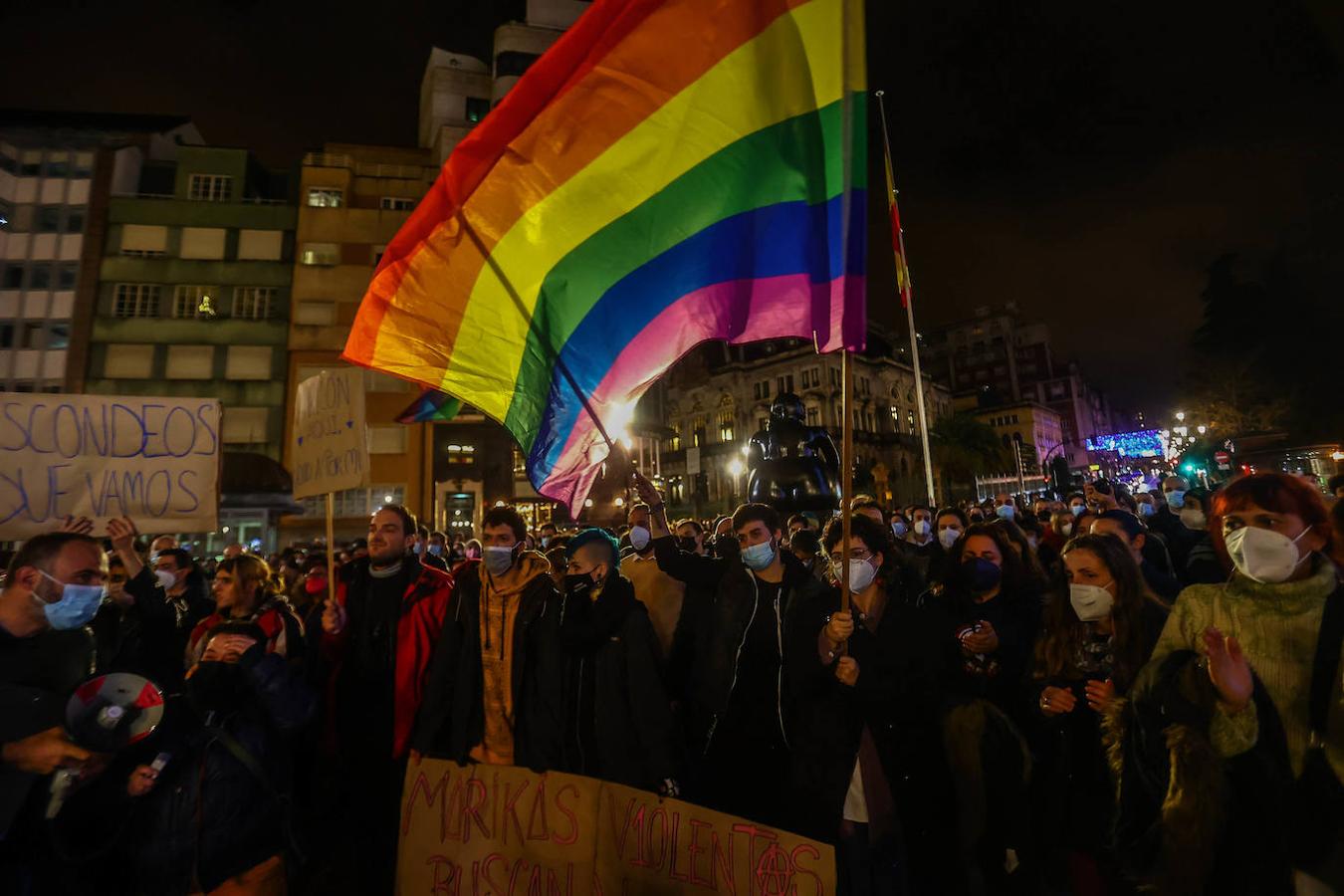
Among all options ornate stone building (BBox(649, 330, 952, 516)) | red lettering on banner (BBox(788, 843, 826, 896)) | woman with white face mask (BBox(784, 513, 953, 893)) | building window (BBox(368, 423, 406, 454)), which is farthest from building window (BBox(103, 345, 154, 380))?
red lettering on banner (BBox(788, 843, 826, 896))

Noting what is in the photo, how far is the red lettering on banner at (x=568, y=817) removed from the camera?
3.42 metres

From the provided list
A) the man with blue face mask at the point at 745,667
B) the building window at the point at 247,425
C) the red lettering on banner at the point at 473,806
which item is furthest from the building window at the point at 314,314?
the red lettering on banner at the point at 473,806

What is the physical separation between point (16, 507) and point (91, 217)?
131 feet

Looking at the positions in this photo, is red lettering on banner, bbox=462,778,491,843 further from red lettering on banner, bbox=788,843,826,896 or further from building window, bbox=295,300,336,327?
building window, bbox=295,300,336,327

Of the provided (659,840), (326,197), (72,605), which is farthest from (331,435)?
(326,197)

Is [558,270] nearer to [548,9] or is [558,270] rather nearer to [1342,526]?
[1342,526]

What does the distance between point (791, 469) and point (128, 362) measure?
1477 inches

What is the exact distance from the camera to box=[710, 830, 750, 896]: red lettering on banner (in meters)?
2.98

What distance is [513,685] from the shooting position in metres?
3.82

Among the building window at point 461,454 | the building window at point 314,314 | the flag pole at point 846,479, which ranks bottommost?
the flag pole at point 846,479

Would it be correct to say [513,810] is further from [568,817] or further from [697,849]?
[697,849]

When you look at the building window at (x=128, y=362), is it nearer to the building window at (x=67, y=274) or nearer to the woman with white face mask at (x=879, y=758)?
the building window at (x=67, y=274)

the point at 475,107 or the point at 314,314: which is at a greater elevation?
the point at 475,107

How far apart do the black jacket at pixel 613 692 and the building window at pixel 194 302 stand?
3917 centimetres
